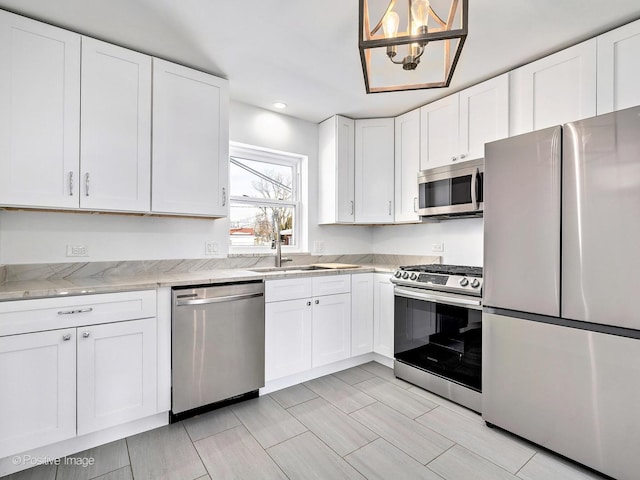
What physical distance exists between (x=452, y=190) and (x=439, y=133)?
586mm

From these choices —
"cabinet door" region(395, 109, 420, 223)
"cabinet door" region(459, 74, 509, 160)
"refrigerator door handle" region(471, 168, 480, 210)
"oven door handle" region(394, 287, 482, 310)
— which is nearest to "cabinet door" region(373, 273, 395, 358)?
"oven door handle" region(394, 287, 482, 310)

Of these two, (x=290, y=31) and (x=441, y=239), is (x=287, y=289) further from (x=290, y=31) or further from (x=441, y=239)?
(x=290, y=31)

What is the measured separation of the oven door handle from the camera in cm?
223

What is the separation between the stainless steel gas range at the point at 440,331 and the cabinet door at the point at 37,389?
2.29 m

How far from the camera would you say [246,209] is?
3.24 meters

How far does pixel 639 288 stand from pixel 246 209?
9.37 feet

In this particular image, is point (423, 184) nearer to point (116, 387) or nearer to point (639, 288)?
point (639, 288)

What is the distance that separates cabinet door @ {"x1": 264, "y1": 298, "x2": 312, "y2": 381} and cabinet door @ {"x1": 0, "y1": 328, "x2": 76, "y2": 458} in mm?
1205

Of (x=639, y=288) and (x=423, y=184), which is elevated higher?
(x=423, y=184)

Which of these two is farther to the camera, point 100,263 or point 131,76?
point 100,263

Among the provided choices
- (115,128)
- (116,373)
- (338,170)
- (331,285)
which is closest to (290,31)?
(115,128)

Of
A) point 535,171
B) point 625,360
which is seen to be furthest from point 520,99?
point 625,360

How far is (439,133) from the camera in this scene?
2.96 meters

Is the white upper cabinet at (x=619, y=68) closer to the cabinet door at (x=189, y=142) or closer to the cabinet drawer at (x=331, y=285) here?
the cabinet drawer at (x=331, y=285)
